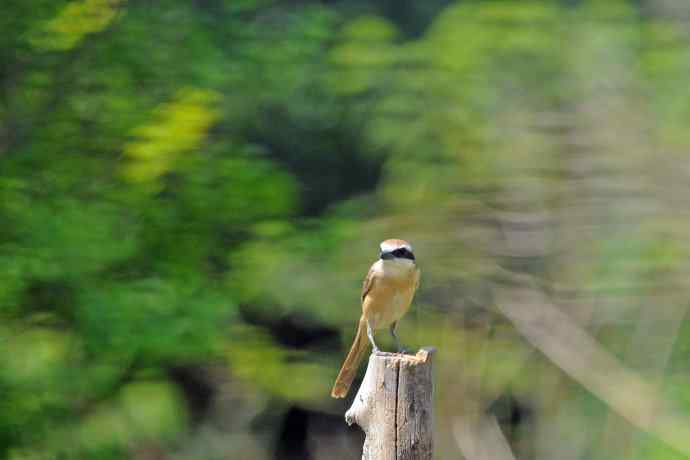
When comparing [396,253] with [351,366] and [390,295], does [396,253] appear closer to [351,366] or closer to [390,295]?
[390,295]

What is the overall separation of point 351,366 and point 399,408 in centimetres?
168

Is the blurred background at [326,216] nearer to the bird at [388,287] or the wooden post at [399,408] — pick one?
the bird at [388,287]

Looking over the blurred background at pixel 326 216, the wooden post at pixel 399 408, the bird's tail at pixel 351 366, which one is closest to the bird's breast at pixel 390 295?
the bird's tail at pixel 351 366

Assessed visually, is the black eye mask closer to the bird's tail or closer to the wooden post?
the bird's tail

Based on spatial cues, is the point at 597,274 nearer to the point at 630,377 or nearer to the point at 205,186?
the point at 630,377

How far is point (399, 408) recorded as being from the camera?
3.97m

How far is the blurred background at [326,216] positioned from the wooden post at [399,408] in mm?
2890

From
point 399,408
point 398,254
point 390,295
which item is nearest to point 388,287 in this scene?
point 390,295

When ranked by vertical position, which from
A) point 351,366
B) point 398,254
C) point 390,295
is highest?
point 398,254

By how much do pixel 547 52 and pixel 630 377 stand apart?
6.39ft

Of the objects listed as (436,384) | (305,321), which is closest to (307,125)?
(305,321)

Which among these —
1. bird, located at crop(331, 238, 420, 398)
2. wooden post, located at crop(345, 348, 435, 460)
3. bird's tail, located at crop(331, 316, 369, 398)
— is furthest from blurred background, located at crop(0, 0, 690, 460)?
wooden post, located at crop(345, 348, 435, 460)

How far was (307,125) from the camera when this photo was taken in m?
8.41

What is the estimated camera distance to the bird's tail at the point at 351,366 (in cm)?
541
